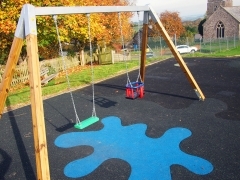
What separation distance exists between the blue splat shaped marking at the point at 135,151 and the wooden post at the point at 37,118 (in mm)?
901

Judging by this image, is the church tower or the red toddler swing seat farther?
the church tower

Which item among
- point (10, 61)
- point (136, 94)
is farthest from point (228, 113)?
point (10, 61)

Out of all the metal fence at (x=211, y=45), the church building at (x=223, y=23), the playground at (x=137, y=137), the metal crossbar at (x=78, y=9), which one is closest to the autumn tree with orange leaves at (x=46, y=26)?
the playground at (x=137, y=137)

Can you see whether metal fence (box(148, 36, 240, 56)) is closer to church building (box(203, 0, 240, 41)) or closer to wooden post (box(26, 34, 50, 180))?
church building (box(203, 0, 240, 41))

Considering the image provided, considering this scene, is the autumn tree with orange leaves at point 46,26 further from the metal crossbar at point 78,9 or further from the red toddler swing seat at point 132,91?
the red toddler swing seat at point 132,91

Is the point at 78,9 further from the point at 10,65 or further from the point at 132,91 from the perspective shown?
the point at 132,91

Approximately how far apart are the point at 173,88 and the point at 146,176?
5.71 m

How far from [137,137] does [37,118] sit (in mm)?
2674

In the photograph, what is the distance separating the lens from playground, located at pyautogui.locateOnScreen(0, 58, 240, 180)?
429 centimetres

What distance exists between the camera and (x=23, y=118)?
23.4 feet

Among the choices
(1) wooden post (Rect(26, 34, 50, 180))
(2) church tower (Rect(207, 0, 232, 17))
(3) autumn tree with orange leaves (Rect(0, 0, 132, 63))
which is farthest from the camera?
(2) church tower (Rect(207, 0, 232, 17))

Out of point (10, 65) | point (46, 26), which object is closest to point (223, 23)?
point (46, 26)

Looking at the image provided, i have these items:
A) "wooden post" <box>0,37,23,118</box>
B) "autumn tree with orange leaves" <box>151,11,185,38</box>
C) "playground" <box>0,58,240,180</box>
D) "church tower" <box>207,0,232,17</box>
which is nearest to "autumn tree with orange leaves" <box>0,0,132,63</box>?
"playground" <box>0,58,240,180</box>

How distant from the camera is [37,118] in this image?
3.57 metres
